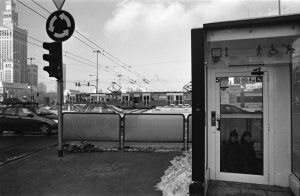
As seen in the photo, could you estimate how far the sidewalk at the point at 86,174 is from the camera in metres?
4.61

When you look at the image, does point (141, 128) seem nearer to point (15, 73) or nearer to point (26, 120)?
point (26, 120)

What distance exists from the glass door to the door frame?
0.02 m

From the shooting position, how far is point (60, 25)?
6.94 metres

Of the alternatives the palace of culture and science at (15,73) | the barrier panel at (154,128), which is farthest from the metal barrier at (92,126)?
the palace of culture and science at (15,73)

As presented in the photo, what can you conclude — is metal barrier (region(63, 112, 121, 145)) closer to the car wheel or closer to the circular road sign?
the circular road sign

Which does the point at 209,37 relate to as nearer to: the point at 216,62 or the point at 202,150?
the point at 216,62

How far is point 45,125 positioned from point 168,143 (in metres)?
6.35

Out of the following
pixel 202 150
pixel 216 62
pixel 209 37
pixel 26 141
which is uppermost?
pixel 209 37

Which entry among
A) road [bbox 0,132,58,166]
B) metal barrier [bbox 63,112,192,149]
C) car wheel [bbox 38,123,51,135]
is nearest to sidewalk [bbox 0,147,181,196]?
road [bbox 0,132,58,166]

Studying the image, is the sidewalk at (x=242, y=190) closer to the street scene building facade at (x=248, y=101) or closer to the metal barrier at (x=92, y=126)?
the street scene building facade at (x=248, y=101)

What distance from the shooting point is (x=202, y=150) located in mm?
3955

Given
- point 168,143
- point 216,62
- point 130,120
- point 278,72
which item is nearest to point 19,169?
point 130,120

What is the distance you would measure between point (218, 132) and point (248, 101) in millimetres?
757

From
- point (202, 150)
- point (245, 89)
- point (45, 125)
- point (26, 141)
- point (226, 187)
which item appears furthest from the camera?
point (45, 125)
